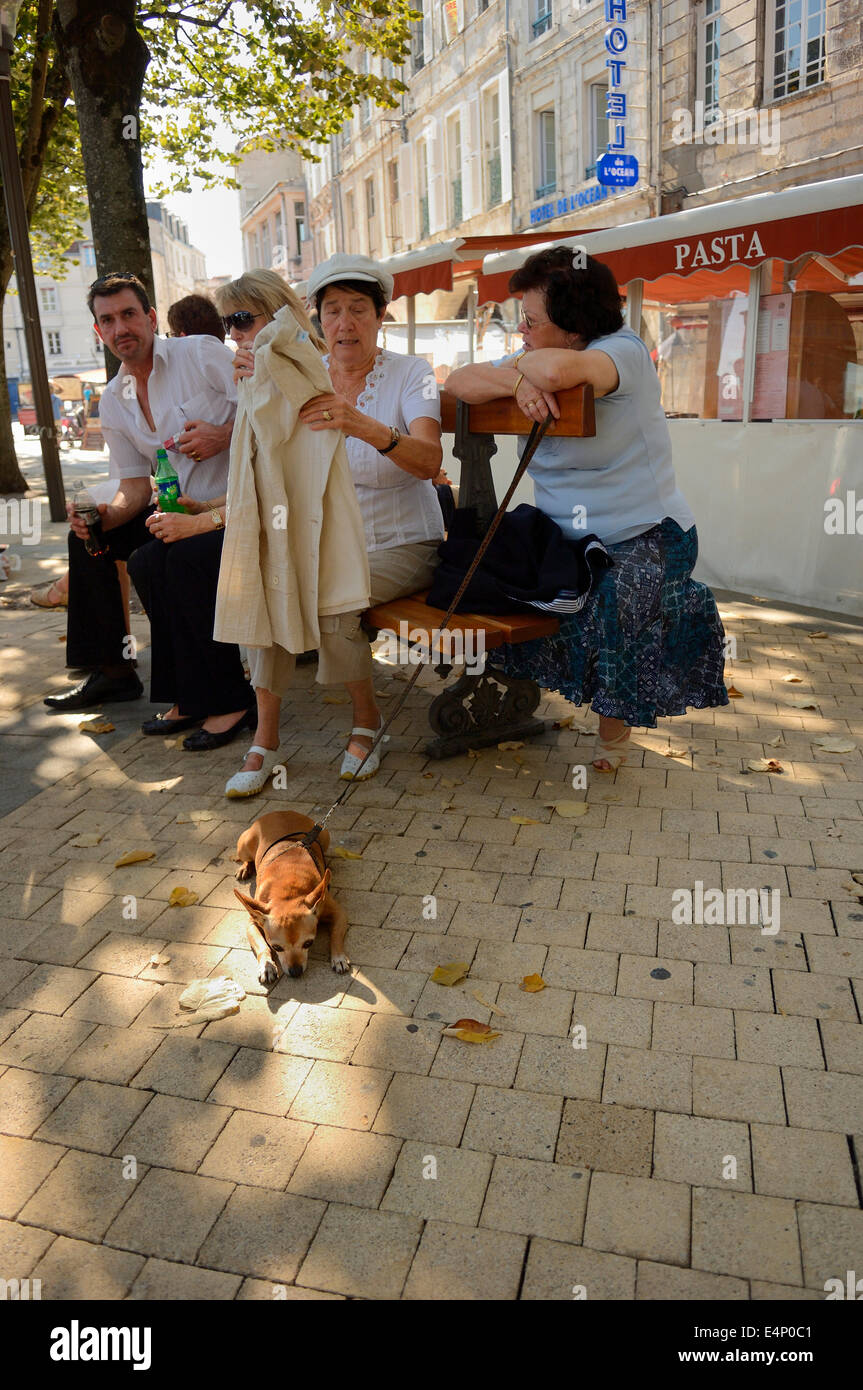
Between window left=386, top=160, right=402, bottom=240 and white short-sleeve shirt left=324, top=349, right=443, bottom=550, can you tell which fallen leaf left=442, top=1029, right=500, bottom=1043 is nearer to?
white short-sleeve shirt left=324, top=349, right=443, bottom=550

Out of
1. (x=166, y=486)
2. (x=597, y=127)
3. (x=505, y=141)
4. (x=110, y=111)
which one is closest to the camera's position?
(x=166, y=486)

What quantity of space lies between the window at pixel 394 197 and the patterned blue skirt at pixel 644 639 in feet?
113

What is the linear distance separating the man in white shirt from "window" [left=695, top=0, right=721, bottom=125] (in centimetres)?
1529

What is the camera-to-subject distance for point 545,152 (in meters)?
24.2

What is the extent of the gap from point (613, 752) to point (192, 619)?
1949 mm

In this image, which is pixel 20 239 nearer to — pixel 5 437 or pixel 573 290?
pixel 5 437

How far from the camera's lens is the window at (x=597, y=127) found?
70.6ft

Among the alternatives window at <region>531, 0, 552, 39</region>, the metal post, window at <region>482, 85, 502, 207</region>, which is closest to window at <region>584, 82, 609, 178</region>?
window at <region>531, 0, 552, 39</region>

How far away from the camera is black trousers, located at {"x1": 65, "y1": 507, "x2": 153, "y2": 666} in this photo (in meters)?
5.46

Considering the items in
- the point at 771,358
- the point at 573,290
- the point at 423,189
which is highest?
the point at 423,189

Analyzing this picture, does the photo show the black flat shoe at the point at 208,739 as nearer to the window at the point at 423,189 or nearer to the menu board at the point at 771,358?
the menu board at the point at 771,358

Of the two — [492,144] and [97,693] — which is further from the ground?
[492,144]

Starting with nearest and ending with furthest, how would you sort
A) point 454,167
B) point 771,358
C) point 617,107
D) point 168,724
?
point 168,724 < point 771,358 < point 617,107 < point 454,167

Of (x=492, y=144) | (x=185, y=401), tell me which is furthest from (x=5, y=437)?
(x=492, y=144)
